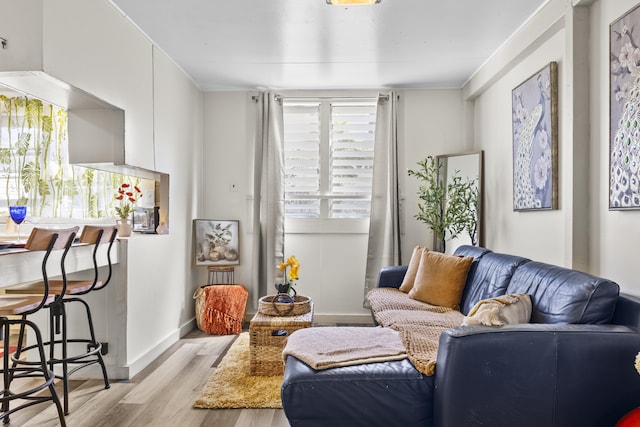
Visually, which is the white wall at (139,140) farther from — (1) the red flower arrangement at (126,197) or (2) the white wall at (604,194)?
(2) the white wall at (604,194)

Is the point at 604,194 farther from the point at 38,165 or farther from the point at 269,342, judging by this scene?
the point at 38,165

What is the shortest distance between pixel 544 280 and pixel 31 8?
2.98 m

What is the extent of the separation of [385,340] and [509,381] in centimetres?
80

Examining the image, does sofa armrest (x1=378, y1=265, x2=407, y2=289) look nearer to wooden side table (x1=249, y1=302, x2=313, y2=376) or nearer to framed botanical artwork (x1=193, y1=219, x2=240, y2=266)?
wooden side table (x1=249, y1=302, x2=313, y2=376)

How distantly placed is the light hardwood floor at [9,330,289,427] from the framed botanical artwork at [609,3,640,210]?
213 cm

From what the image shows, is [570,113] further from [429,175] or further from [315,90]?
[315,90]

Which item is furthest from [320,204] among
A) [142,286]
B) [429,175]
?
[142,286]

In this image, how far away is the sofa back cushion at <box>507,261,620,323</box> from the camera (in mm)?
2143

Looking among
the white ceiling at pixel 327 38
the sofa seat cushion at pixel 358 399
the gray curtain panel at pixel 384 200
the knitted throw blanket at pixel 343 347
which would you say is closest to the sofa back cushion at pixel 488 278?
the knitted throw blanket at pixel 343 347

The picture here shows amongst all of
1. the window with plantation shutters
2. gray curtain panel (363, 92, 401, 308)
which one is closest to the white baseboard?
the window with plantation shutters

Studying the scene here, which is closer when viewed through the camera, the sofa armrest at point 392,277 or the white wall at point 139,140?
the white wall at point 139,140

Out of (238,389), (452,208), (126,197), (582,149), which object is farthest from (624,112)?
(126,197)

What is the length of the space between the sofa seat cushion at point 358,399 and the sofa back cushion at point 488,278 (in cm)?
111

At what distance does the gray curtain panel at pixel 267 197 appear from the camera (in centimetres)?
503
